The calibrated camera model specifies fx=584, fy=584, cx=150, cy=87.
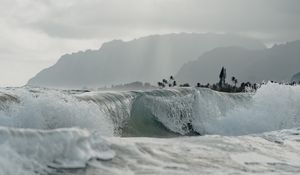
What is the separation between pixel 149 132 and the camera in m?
22.3

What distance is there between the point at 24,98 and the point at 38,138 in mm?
8706

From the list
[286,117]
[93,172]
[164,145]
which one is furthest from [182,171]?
[286,117]

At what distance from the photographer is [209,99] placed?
96.3ft

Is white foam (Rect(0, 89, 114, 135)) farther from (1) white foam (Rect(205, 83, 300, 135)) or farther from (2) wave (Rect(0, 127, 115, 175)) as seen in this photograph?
(1) white foam (Rect(205, 83, 300, 135))

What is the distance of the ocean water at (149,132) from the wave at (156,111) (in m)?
0.03

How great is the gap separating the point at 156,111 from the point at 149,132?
312 centimetres

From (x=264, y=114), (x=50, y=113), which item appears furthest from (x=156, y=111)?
(x=50, y=113)

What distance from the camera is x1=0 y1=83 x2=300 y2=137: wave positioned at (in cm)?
1700

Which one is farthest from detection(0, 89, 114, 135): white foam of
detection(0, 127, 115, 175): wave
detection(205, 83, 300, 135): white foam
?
detection(205, 83, 300, 135): white foam

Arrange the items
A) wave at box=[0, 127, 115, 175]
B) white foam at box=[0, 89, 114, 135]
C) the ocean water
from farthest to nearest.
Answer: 1. white foam at box=[0, 89, 114, 135]
2. the ocean water
3. wave at box=[0, 127, 115, 175]

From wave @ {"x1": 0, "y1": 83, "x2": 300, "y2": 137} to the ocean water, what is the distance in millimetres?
32

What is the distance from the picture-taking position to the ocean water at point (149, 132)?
890 cm

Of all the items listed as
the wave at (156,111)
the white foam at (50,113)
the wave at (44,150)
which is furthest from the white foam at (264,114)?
the wave at (44,150)

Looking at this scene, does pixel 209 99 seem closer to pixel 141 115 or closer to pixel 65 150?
pixel 141 115
